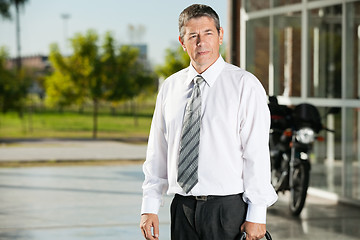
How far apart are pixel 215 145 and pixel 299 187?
5445 millimetres

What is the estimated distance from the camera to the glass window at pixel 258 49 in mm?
11336

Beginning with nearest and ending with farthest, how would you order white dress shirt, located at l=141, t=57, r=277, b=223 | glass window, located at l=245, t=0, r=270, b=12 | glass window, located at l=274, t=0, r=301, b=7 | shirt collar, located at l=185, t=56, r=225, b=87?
white dress shirt, located at l=141, t=57, r=277, b=223, shirt collar, located at l=185, t=56, r=225, b=87, glass window, located at l=274, t=0, r=301, b=7, glass window, located at l=245, t=0, r=270, b=12

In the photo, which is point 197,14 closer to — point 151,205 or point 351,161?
point 151,205

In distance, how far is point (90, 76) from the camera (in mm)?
29688

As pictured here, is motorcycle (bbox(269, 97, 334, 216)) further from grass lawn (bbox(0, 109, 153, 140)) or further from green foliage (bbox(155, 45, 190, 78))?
grass lawn (bbox(0, 109, 153, 140))

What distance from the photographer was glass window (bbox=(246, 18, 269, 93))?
37.2ft

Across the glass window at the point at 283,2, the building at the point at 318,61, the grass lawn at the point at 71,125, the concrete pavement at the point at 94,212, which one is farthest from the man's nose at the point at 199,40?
the grass lawn at the point at 71,125

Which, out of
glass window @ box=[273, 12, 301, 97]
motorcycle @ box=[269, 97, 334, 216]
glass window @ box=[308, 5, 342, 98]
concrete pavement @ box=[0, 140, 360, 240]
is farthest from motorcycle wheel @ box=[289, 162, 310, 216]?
glass window @ box=[273, 12, 301, 97]

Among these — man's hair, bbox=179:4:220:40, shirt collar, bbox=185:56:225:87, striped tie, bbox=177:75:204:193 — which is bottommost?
striped tie, bbox=177:75:204:193

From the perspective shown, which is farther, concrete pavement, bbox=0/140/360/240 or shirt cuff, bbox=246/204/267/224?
concrete pavement, bbox=0/140/360/240

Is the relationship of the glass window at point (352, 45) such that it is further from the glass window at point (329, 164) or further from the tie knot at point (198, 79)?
the tie knot at point (198, 79)

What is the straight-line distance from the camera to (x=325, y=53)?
35.4 feet

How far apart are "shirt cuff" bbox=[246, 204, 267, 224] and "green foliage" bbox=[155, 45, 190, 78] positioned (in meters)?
30.6

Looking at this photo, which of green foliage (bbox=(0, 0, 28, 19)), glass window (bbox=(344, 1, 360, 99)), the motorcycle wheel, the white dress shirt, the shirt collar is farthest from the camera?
green foliage (bbox=(0, 0, 28, 19))
